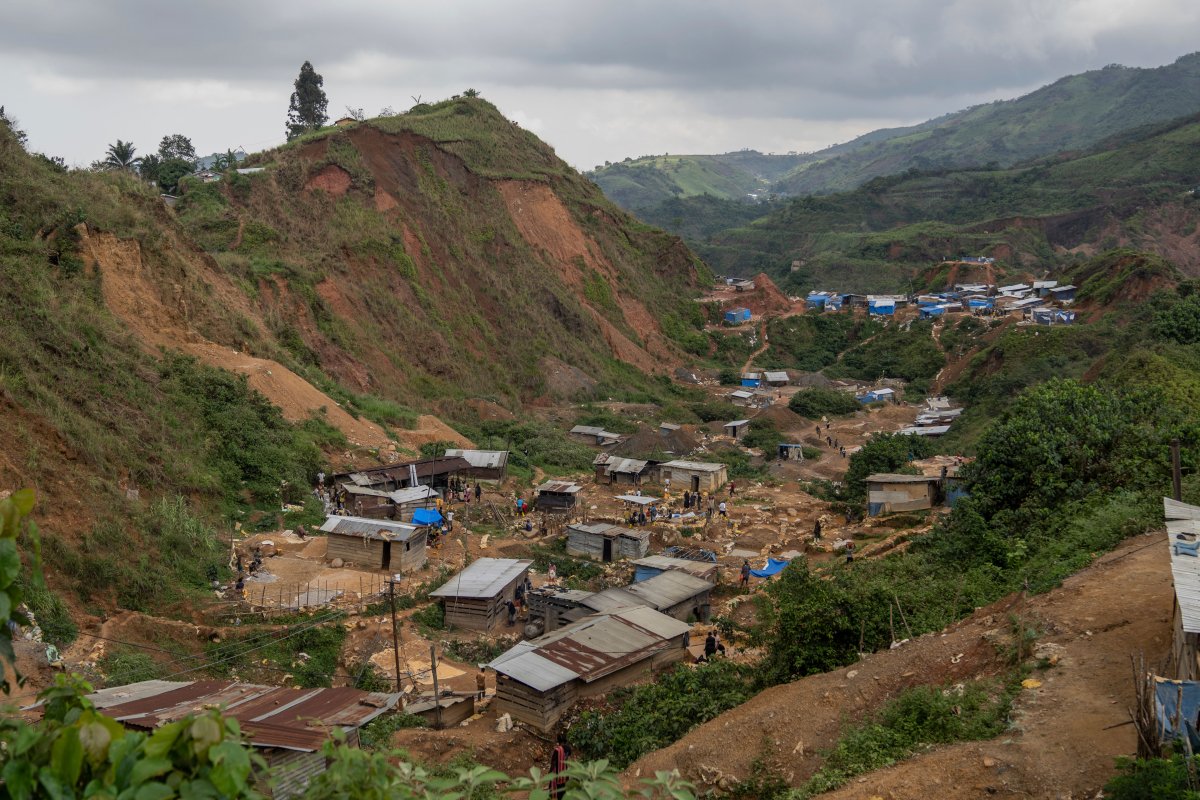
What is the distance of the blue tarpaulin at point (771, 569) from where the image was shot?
74.5 feet

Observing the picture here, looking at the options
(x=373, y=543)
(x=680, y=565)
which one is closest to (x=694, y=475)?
(x=680, y=565)

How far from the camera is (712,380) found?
5266 cm

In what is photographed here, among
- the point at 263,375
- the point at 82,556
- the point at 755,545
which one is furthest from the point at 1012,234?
the point at 82,556

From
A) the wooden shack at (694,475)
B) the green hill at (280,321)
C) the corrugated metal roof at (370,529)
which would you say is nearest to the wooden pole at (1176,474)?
the corrugated metal roof at (370,529)

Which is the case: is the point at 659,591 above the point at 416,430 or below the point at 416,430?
below

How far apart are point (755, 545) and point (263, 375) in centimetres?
1518

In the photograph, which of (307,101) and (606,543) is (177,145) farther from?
(606,543)

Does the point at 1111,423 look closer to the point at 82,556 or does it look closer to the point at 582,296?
the point at 82,556

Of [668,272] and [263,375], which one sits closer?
[263,375]

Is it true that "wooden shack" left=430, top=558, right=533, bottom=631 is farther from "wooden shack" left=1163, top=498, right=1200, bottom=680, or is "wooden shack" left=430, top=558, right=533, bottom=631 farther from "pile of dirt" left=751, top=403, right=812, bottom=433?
"pile of dirt" left=751, top=403, right=812, bottom=433

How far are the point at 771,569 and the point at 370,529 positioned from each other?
32.0ft

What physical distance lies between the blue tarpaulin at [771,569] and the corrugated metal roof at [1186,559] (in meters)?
11.9

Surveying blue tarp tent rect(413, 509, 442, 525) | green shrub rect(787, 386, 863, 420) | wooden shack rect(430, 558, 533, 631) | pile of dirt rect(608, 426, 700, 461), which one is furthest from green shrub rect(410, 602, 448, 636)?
green shrub rect(787, 386, 863, 420)

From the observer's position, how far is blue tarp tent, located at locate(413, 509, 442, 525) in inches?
934
